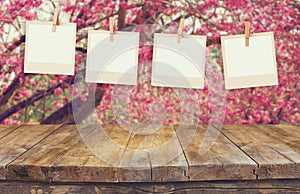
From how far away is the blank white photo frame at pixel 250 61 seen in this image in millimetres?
1518

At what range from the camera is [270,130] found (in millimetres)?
1578

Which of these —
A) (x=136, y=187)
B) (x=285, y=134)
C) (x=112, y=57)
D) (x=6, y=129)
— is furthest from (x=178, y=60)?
(x=6, y=129)

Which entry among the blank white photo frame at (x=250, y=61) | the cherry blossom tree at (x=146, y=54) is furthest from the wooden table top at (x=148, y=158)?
the cherry blossom tree at (x=146, y=54)

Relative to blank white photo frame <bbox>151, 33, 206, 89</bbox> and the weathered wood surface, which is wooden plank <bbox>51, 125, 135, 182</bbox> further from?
blank white photo frame <bbox>151, 33, 206, 89</bbox>

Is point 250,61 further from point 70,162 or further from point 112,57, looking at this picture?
point 70,162

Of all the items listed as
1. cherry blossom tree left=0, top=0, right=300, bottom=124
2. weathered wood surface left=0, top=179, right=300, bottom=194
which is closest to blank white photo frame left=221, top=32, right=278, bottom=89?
weathered wood surface left=0, top=179, right=300, bottom=194

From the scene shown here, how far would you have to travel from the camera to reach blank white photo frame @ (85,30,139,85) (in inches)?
59.9

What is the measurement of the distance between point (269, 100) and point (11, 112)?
1.48m

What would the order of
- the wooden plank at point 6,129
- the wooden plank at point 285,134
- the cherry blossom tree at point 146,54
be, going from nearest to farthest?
the wooden plank at point 285,134 < the wooden plank at point 6,129 < the cherry blossom tree at point 146,54

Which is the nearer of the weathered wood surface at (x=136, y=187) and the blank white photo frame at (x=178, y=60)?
the weathered wood surface at (x=136, y=187)

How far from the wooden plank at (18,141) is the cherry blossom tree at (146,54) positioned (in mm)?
723

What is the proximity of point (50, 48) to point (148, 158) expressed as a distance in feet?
2.07

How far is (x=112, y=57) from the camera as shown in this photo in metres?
1.53

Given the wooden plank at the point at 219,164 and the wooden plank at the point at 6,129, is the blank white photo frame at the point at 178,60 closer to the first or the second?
the wooden plank at the point at 219,164
